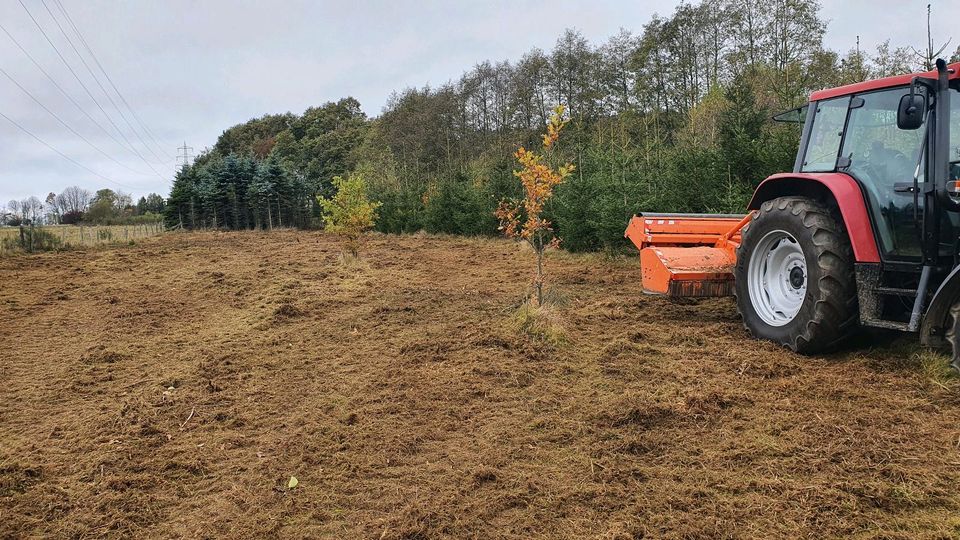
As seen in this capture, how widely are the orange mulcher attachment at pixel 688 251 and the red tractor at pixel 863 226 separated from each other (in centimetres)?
14

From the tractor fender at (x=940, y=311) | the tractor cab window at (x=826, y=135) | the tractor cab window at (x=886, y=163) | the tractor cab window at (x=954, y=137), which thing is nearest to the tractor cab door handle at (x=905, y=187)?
the tractor cab window at (x=886, y=163)

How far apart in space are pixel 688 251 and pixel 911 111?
284cm

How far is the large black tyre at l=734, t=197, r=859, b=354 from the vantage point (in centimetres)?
465

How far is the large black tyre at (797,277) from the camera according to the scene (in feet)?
15.3

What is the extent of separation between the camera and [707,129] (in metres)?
19.8

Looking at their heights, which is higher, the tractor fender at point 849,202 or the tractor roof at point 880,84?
the tractor roof at point 880,84

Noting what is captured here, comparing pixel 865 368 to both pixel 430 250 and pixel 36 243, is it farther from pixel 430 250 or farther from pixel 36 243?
pixel 36 243

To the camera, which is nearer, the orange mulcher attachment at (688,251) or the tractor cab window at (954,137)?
the tractor cab window at (954,137)

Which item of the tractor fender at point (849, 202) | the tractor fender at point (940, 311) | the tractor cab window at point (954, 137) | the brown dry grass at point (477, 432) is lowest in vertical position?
the brown dry grass at point (477, 432)

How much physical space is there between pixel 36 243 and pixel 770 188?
2476cm

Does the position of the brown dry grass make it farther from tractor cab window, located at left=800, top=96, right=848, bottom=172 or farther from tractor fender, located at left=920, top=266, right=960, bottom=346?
tractor cab window, located at left=800, top=96, right=848, bottom=172

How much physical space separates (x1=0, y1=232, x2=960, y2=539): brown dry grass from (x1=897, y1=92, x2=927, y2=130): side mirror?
1.68 metres

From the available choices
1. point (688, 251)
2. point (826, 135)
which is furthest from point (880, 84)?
point (688, 251)

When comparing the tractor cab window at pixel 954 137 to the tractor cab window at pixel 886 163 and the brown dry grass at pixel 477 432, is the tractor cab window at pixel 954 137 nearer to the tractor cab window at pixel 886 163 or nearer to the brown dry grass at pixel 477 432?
the tractor cab window at pixel 886 163
